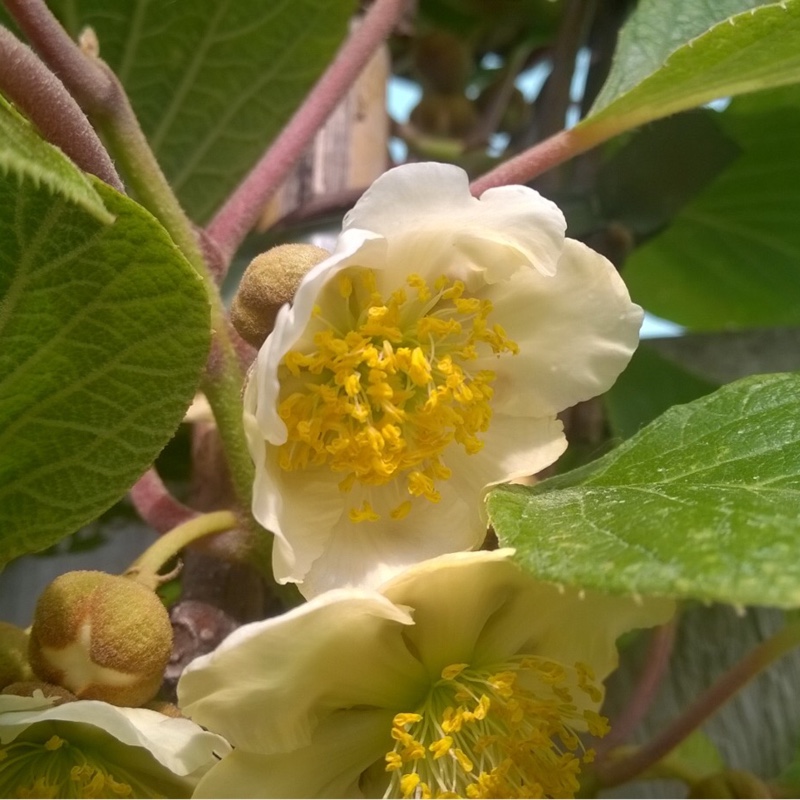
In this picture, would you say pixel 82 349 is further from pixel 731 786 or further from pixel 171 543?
pixel 731 786

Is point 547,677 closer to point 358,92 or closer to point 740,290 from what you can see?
point 358,92

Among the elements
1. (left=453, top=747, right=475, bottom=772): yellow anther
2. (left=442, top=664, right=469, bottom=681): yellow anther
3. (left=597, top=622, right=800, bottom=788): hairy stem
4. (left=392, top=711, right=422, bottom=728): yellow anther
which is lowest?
(left=597, top=622, right=800, bottom=788): hairy stem

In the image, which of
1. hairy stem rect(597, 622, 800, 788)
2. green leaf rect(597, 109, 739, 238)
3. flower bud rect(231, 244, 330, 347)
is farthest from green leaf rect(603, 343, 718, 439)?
flower bud rect(231, 244, 330, 347)

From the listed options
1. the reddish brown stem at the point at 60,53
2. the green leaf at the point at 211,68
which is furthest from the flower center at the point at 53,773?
the green leaf at the point at 211,68

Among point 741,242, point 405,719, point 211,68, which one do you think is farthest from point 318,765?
point 741,242

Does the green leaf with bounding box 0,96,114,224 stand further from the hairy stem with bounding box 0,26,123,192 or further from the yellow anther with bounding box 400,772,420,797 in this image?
the yellow anther with bounding box 400,772,420,797
